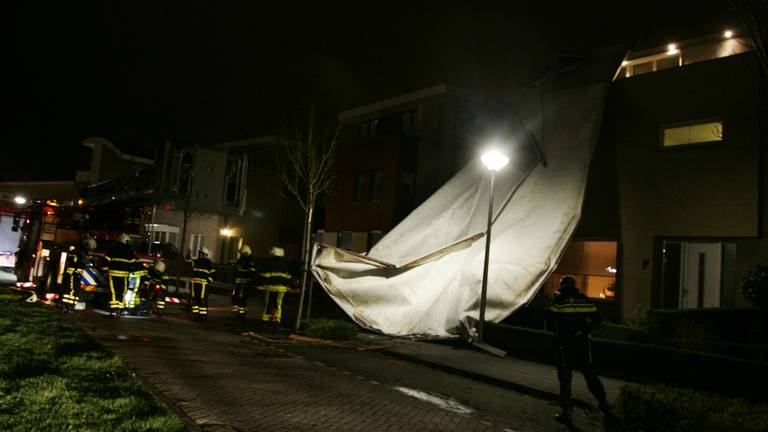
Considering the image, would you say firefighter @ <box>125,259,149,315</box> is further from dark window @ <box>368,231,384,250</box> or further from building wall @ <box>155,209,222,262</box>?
building wall @ <box>155,209,222,262</box>

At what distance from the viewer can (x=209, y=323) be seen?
44.3ft

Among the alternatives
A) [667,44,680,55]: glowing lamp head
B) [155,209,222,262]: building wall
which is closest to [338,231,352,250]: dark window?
[155,209,222,262]: building wall

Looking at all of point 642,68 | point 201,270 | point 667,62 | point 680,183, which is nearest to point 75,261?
point 201,270

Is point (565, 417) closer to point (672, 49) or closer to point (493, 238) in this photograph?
point (493, 238)

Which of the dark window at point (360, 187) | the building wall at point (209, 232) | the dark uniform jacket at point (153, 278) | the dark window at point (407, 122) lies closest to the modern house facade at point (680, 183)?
the dark uniform jacket at point (153, 278)

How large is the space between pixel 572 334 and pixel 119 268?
28.8 feet

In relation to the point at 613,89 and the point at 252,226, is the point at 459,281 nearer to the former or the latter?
the point at 613,89

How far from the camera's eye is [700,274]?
1315 cm

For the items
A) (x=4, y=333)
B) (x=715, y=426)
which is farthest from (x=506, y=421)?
(x=4, y=333)

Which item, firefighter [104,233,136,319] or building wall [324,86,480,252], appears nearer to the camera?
firefighter [104,233,136,319]

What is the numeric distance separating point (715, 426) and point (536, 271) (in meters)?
5.32

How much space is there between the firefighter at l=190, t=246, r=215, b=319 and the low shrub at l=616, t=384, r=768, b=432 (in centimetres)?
893

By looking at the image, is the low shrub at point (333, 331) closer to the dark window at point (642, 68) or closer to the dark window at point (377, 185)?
the dark window at point (642, 68)

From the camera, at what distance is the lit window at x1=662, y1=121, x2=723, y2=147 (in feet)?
43.1
